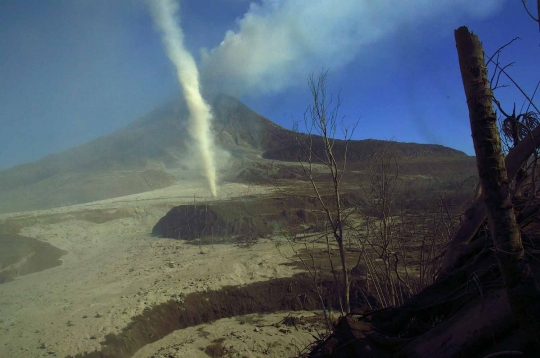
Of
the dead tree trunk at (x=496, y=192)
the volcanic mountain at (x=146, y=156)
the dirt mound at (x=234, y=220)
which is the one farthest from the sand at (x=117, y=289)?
the volcanic mountain at (x=146, y=156)

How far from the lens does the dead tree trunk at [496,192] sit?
162 cm

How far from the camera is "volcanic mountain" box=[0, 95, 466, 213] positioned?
1820 inches

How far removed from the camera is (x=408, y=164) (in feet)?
169

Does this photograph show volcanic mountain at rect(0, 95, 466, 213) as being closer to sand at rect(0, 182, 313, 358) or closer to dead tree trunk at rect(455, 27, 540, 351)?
sand at rect(0, 182, 313, 358)

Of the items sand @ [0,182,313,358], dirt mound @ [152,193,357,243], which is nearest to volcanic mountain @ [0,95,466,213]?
dirt mound @ [152,193,357,243]

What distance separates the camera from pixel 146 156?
72.6 meters

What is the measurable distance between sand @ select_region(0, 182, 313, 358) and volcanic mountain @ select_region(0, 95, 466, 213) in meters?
20.2

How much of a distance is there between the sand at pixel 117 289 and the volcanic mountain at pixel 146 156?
20.2 meters

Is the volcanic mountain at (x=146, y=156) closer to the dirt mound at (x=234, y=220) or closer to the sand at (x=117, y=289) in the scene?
the dirt mound at (x=234, y=220)

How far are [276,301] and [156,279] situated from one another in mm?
4738

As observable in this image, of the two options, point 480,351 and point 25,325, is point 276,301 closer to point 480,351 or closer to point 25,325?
point 25,325

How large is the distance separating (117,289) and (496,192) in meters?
12.9

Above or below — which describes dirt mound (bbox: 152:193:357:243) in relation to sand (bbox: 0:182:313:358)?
above

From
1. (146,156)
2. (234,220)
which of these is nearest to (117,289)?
(234,220)
